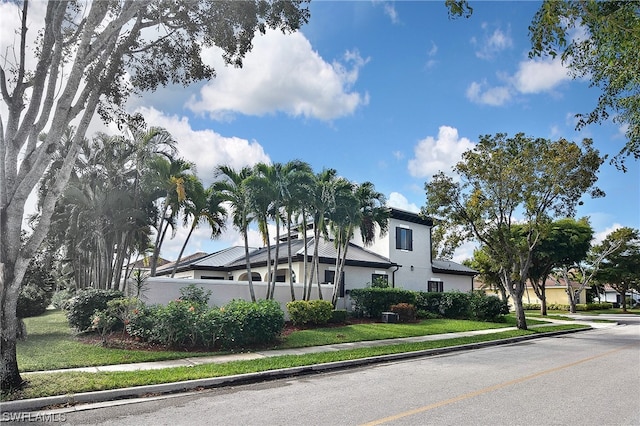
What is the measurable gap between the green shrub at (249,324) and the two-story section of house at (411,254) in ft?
45.8

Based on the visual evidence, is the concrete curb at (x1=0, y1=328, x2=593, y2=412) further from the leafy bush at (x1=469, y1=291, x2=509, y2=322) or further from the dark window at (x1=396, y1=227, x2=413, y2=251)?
the dark window at (x1=396, y1=227, x2=413, y2=251)

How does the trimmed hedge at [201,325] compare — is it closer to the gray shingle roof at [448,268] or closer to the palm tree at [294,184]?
the palm tree at [294,184]

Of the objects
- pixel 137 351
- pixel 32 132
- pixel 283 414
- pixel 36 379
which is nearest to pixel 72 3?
pixel 32 132

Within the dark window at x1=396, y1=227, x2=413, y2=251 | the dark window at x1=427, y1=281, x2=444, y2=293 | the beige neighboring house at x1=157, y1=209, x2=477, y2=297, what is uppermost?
the dark window at x1=396, y1=227, x2=413, y2=251

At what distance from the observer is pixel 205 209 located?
20.6 m

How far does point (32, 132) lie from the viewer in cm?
858

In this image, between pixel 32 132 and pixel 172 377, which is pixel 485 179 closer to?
pixel 172 377

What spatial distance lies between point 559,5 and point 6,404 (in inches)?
456

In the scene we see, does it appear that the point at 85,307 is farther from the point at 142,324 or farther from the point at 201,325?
the point at 201,325

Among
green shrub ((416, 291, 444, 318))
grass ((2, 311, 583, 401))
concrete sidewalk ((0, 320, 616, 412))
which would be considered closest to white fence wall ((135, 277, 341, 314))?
grass ((2, 311, 583, 401))

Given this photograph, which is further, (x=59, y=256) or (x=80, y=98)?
(x=59, y=256)

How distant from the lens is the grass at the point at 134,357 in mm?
8180

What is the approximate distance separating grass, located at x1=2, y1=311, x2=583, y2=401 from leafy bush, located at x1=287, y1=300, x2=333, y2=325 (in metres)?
0.87

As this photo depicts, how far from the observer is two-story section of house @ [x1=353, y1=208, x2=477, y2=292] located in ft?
94.0
